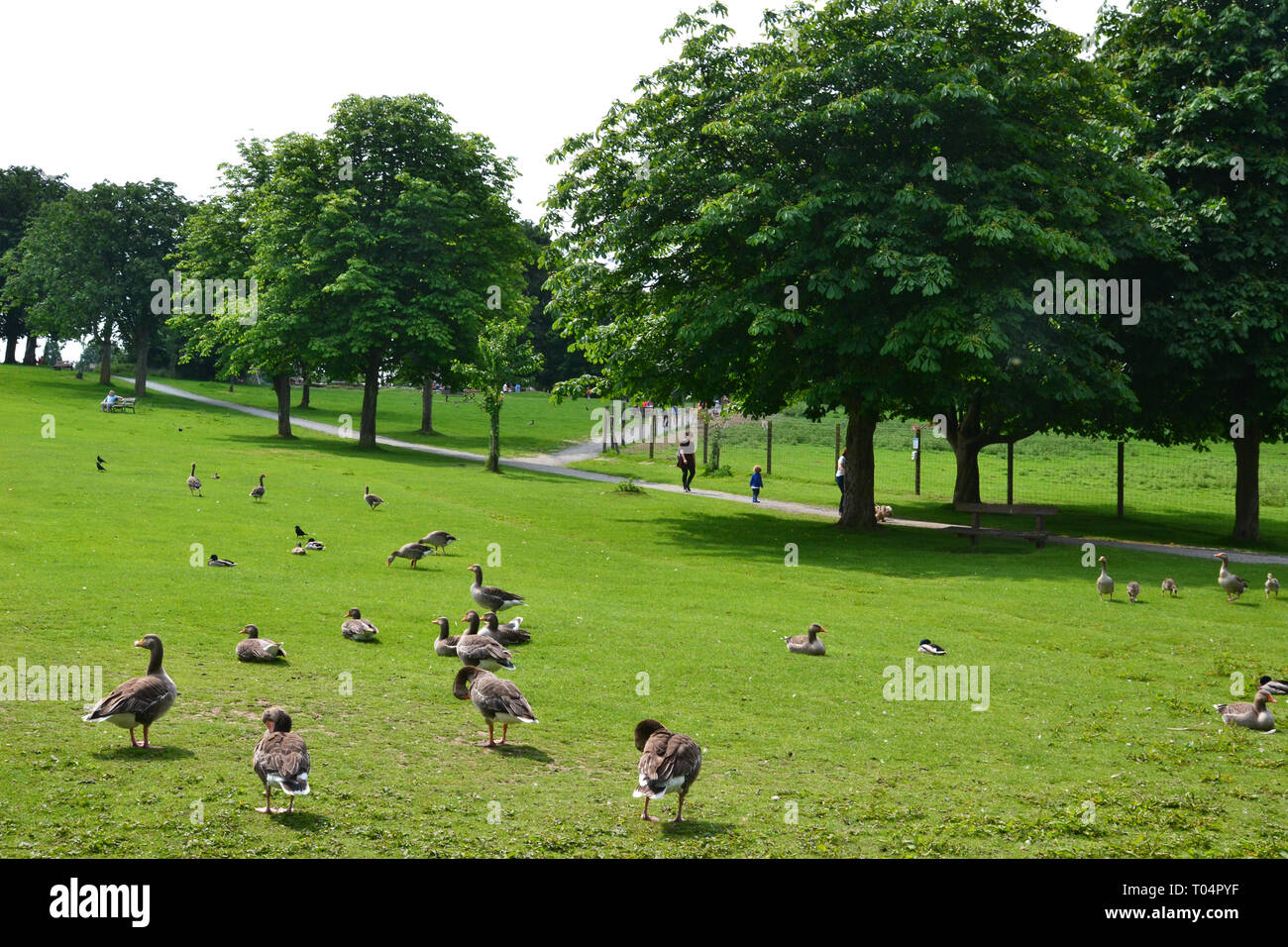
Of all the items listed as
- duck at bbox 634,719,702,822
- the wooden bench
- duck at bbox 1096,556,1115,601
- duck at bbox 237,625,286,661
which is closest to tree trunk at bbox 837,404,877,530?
the wooden bench

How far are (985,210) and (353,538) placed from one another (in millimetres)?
18761

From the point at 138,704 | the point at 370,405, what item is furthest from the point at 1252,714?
the point at 370,405

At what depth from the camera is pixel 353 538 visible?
28.4m

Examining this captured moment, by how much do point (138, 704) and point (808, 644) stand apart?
10.5 meters

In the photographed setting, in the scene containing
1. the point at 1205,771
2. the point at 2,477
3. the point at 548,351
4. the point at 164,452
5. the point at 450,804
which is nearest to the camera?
the point at 450,804

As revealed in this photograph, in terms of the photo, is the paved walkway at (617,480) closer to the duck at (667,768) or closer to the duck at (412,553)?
the duck at (412,553)

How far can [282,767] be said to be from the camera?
9797mm

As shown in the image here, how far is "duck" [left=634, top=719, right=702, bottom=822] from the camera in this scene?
32.9 ft

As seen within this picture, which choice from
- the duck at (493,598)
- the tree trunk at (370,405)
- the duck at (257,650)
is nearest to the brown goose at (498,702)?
the duck at (257,650)

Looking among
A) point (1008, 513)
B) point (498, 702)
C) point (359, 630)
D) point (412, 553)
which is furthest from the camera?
point (1008, 513)

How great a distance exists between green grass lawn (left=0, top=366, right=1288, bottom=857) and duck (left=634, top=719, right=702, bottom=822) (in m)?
0.36

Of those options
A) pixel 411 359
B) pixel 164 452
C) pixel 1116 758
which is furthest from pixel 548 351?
pixel 1116 758

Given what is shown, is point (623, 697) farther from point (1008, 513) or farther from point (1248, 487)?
point (1248, 487)
